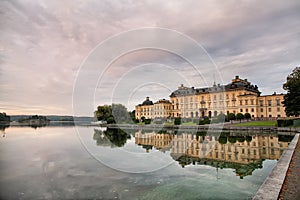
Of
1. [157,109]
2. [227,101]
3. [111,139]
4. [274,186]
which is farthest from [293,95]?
[157,109]

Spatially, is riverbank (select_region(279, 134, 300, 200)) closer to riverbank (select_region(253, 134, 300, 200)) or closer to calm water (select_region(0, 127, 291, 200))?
riverbank (select_region(253, 134, 300, 200))

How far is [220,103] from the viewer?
60438 millimetres

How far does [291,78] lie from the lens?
32.2 meters

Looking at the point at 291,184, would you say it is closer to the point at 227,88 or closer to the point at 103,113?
the point at 227,88

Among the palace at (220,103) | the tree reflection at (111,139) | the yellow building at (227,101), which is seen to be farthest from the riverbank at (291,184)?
the palace at (220,103)

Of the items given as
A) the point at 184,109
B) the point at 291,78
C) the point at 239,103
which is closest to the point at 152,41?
the point at 291,78

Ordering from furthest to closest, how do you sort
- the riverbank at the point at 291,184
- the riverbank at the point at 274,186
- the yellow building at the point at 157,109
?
1. the yellow building at the point at 157,109
2. the riverbank at the point at 291,184
3. the riverbank at the point at 274,186

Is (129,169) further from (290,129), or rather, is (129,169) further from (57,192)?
(290,129)

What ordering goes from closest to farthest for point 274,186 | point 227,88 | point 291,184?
1. point 274,186
2. point 291,184
3. point 227,88

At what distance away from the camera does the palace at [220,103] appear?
53.8 meters

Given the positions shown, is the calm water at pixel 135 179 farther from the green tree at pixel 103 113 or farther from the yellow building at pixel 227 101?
the green tree at pixel 103 113

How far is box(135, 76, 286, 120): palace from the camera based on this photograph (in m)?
53.8

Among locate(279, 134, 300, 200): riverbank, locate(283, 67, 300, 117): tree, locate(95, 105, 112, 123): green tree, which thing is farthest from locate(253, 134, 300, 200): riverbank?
locate(95, 105, 112, 123): green tree

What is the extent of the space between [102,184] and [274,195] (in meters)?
4.98
